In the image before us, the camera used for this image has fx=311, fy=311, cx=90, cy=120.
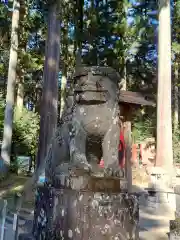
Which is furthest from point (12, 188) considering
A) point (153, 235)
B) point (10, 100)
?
point (153, 235)

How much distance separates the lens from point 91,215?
9.50 ft

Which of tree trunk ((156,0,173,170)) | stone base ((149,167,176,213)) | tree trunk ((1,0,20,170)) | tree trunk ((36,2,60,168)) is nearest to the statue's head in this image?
tree trunk ((36,2,60,168))

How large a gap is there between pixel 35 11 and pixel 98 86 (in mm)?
13994

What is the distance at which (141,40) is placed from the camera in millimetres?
18094

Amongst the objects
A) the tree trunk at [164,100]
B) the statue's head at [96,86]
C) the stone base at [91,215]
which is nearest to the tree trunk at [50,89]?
the tree trunk at [164,100]

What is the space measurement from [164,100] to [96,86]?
9489 mm

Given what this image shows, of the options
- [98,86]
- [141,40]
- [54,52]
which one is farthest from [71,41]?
[98,86]

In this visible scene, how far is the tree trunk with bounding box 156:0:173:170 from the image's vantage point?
12086mm

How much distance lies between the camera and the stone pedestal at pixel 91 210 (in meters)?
2.88

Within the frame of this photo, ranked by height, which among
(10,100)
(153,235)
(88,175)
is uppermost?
(10,100)

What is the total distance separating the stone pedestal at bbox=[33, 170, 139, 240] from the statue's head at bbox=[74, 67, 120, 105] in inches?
32.5

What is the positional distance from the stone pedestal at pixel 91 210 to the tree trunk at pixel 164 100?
9212 mm

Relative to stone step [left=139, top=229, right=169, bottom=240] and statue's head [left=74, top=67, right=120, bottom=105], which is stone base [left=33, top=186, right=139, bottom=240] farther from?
stone step [left=139, top=229, right=169, bottom=240]

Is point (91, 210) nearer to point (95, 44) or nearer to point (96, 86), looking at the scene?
point (96, 86)
